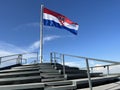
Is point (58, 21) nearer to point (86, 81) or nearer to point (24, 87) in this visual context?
point (86, 81)

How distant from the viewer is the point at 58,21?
13.1 m

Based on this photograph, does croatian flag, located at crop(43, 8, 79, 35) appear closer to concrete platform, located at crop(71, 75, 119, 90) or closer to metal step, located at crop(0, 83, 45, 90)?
concrete platform, located at crop(71, 75, 119, 90)

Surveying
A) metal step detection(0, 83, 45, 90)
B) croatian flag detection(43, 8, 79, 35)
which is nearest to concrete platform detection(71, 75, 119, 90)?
metal step detection(0, 83, 45, 90)

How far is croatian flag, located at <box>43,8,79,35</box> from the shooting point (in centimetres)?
1282

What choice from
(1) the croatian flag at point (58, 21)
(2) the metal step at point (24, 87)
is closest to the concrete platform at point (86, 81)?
(2) the metal step at point (24, 87)

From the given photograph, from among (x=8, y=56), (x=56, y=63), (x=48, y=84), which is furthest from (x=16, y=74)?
(x=8, y=56)

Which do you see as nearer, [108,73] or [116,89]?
[116,89]

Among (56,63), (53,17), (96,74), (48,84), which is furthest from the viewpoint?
(53,17)

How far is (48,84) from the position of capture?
5.45m

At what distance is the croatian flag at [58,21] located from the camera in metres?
12.8

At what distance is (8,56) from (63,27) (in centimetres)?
512

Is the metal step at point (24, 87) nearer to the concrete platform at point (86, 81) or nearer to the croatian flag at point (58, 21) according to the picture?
the concrete platform at point (86, 81)

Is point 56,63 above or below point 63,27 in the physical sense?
below

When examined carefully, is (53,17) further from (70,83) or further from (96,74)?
(70,83)
